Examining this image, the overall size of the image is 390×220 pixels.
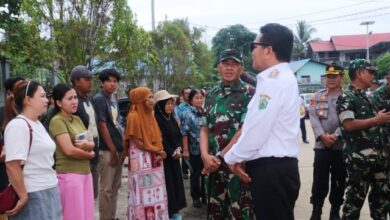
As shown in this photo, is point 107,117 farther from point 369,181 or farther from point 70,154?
point 369,181

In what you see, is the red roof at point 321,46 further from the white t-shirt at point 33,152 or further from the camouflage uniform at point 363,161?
the white t-shirt at point 33,152

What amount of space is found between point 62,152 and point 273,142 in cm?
192

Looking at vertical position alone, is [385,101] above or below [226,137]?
above

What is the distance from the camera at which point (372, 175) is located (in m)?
4.28

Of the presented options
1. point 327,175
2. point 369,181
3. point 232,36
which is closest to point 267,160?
point 369,181

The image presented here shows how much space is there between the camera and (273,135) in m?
2.70

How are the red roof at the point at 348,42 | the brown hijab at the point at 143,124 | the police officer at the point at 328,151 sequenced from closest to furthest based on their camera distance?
1. the brown hijab at the point at 143,124
2. the police officer at the point at 328,151
3. the red roof at the point at 348,42

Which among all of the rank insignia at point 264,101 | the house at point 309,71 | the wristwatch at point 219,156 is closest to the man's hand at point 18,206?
the wristwatch at point 219,156

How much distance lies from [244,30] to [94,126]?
4885 cm

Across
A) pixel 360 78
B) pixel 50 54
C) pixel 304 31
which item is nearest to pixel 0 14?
pixel 50 54

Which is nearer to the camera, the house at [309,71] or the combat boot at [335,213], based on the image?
the combat boot at [335,213]

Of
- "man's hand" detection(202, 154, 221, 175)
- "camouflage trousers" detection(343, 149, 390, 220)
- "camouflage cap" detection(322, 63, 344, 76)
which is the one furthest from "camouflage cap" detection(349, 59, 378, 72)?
"man's hand" detection(202, 154, 221, 175)

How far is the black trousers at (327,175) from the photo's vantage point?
5090 millimetres

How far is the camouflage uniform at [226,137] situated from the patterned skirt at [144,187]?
1.23 m
